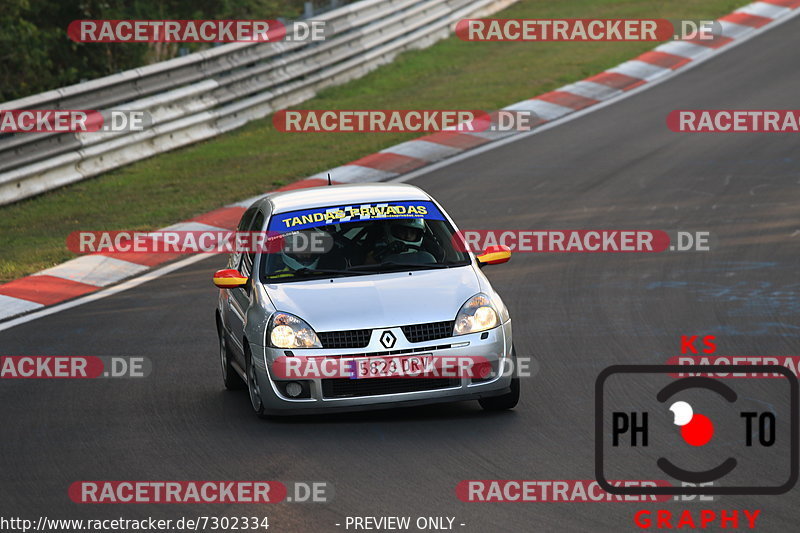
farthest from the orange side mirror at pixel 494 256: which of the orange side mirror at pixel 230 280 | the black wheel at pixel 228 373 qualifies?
the black wheel at pixel 228 373

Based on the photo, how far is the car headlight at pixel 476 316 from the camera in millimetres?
8523

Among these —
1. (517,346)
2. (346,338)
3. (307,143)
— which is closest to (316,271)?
(346,338)

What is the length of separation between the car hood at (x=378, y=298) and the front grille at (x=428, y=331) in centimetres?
3

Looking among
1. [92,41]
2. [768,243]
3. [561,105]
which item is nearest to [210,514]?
[768,243]

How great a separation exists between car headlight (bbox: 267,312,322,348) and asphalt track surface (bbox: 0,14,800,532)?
22.7 inches

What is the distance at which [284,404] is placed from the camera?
8.54 meters

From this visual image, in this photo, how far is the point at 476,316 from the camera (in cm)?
860

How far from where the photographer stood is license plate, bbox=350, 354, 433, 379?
832cm

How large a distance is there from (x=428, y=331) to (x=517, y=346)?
2080 millimetres

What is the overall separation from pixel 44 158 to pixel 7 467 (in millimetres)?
10015

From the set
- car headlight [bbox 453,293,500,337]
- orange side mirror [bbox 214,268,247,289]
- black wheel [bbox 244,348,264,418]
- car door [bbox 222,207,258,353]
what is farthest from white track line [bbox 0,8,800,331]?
car headlight [bbox 453,293,500,337]

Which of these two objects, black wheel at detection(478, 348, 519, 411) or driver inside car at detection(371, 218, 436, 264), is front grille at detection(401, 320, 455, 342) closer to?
black wheel at detection(478, 348, 519, 411)

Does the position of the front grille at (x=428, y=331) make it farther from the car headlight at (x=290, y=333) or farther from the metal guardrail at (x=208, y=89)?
the metal guardrail at (x=208, y=89)

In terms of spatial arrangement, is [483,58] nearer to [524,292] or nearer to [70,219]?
[70,219]
